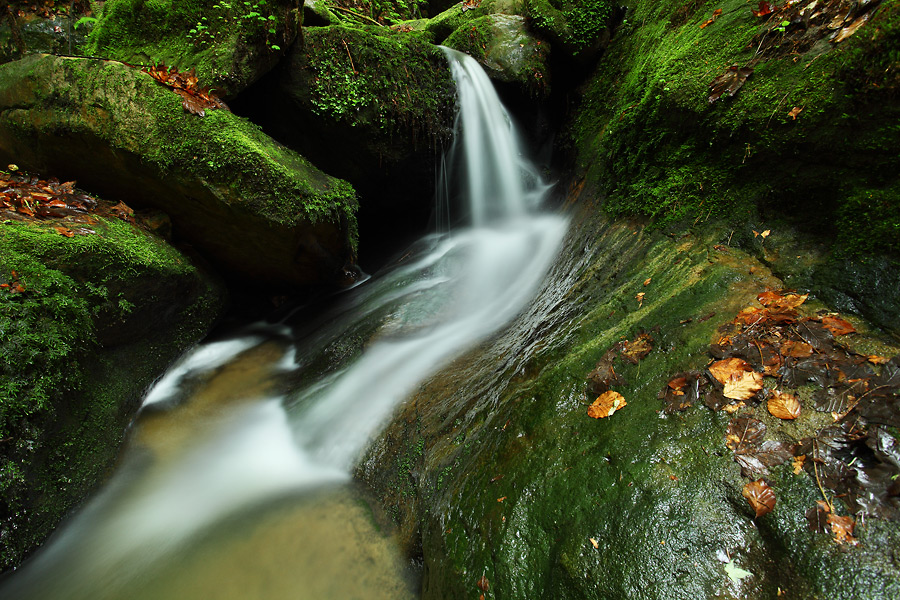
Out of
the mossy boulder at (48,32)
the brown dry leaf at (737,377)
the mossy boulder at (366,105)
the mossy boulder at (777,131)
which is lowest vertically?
the brown dry leaf at (737,377)

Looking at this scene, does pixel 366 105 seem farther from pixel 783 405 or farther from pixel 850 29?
pixel 783 405

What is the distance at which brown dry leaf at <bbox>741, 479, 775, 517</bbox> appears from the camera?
4.94ft

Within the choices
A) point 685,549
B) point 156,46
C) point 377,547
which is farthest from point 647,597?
point 156,46

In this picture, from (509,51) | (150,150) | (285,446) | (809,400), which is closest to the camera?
(809,400)

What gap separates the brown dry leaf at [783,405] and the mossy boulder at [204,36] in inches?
231

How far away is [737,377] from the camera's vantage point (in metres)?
1.87

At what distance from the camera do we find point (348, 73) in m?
5.80

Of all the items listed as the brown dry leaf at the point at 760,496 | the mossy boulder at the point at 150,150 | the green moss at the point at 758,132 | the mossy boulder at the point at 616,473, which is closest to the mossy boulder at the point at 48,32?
the mossy boulder at the point at 150,150

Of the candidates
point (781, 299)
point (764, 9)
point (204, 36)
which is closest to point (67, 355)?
point (204, 36)

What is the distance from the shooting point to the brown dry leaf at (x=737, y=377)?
180 cm

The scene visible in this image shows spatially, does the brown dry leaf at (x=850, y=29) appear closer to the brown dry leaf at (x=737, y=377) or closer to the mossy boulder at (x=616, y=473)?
the mossy boulder at (x=616, y=473)

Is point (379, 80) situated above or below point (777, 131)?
above

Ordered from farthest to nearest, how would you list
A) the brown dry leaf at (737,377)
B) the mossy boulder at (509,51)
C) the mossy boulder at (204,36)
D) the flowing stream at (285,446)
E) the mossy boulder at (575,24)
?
the mossy boulder at (509,51) → the mossy boulder at (575,24) → the mossy boulder at (204,36) → the flowing stream at (285,446) → the brown dry leaf at (737,377)

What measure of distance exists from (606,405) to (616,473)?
397 mm
